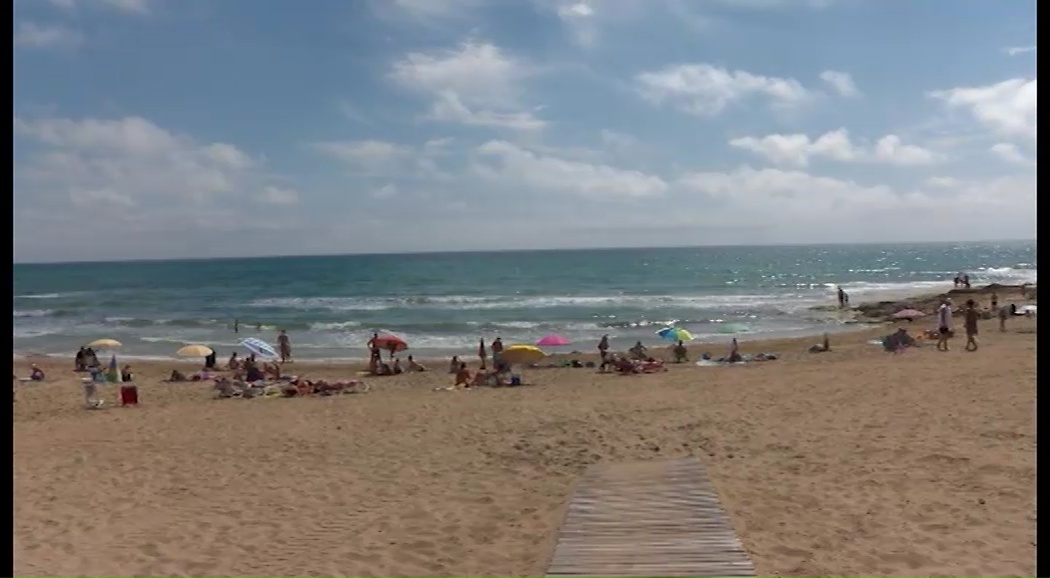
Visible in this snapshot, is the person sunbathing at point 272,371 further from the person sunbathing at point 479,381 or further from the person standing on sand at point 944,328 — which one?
the person standing on sand at point 944,328

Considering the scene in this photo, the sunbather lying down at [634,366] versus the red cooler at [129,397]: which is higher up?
the sunbather lying down at [634,366]

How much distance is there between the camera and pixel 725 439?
9.41 m

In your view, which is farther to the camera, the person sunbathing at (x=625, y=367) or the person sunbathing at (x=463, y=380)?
the person sunbathing at (x=625, y=367)

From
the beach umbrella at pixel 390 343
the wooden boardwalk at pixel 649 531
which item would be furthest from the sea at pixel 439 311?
the wooden boardwalk at pixel 649 531

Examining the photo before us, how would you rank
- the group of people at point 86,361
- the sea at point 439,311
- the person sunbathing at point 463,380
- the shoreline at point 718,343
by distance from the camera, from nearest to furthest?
the person sunbathing at point 463,380 → the group of people at point 86,361 → the shoreline at point 718,343 → the sea at point 439,311

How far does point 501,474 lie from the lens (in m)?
8.38

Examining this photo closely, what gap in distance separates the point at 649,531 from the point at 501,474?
2.95 m

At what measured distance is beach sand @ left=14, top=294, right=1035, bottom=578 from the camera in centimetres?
597

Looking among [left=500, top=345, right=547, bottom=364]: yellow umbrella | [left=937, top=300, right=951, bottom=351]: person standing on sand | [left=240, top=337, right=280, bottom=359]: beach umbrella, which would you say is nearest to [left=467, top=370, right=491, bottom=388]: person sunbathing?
[left=500, top=345, right=547, bottom=364]: yellow umbrella

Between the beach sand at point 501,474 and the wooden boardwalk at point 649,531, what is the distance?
26 cm

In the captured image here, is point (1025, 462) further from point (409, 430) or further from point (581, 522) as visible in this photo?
point (409, 430)

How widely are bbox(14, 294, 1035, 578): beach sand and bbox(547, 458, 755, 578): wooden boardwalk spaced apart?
0.26 m

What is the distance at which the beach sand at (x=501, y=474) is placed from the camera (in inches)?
235

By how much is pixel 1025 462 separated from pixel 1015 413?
2.50 m
